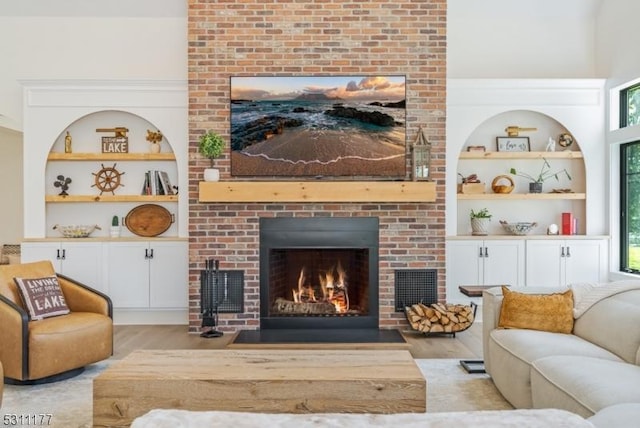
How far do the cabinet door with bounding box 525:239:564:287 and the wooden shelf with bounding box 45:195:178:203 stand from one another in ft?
13.1

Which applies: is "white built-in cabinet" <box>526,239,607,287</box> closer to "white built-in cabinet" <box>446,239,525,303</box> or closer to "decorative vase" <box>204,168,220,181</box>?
"white built-in cabinet" <box>446,239,525,303</box>

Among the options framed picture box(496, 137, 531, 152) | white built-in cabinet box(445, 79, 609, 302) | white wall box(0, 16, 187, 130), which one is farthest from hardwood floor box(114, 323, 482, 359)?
white wall box(0, 16, 187, 130)

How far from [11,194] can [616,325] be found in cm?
800

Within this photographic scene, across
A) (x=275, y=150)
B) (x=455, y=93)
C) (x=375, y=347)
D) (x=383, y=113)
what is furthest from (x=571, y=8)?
(x=375, y=347)

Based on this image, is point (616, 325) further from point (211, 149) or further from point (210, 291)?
point (211, 149)

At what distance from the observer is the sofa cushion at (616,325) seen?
2.88 metres

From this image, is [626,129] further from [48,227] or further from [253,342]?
[48,227]

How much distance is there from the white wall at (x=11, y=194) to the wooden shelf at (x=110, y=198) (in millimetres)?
2598

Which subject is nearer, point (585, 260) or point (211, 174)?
point (211, 174)

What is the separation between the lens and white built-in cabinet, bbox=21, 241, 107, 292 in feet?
18.1

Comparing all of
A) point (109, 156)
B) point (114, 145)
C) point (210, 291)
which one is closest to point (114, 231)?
point (109, 156)

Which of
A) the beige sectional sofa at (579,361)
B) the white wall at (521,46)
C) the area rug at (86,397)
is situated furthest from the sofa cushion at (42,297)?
the white wall at (521,46)

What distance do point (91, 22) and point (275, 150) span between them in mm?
2729

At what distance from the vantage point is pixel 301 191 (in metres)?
5.16
